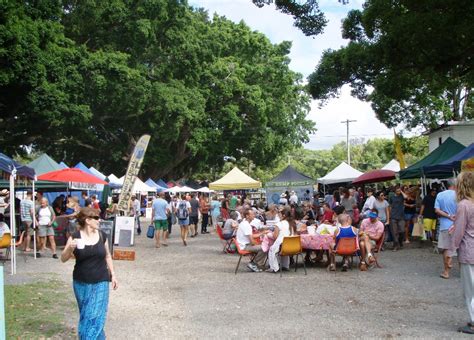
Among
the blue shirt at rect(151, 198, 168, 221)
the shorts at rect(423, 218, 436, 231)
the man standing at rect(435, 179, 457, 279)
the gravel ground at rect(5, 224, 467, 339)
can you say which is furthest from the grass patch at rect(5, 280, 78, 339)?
the shorts at rect(423, 218, 436, 231)

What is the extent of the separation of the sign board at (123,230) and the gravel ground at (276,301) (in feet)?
10.2

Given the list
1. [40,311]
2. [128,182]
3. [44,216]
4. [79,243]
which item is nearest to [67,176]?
[128,182]

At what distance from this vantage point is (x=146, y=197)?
1624 inches

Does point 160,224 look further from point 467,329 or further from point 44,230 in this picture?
point 467,329

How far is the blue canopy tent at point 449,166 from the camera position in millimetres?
14180

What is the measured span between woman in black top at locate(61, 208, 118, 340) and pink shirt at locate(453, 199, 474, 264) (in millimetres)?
3887

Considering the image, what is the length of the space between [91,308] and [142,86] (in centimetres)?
2728

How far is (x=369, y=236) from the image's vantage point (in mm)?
12547

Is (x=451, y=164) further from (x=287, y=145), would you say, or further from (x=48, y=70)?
(x=287, y=145)

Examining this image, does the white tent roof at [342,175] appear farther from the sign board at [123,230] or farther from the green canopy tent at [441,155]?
the sign board at [123,230]

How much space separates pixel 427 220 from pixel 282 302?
8.13 metres

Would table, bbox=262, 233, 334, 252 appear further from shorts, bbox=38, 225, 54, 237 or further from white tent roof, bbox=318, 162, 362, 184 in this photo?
white tent roof, bbox=318, 162, 362, 184

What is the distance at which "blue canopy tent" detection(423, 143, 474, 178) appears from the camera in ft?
46.5

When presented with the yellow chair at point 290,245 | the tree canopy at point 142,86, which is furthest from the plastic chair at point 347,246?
the tree canopy at point 142,86
